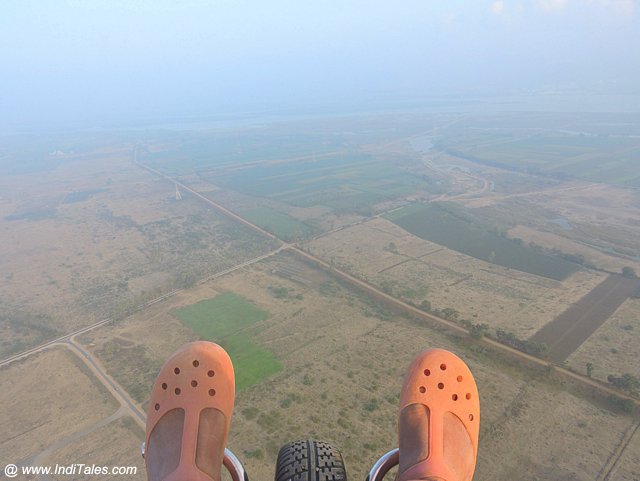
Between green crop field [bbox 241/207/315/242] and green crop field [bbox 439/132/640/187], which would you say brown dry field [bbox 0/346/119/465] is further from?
green crop field [bbox 439/132/640/187]

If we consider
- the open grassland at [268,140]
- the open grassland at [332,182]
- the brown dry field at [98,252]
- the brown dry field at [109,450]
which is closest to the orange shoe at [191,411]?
the brown dry field at [109,450]

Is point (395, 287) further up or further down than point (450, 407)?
further down

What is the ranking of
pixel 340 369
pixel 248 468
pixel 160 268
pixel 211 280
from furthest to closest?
pixel 160 268 → pixel 211 280 → pixel 340 369 → pixel 248 468

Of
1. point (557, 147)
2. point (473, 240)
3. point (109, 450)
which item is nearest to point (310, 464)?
point (109, 450)

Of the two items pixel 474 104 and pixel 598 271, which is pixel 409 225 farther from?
pixel 474 104

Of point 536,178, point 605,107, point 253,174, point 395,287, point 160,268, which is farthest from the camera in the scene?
point 605,107

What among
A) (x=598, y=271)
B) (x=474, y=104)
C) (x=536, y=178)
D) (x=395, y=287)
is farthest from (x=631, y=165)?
(x=474, y=104)

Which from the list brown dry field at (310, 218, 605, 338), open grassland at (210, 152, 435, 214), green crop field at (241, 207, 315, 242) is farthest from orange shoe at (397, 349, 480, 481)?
open grassland at (210, 152, 435, 214)
